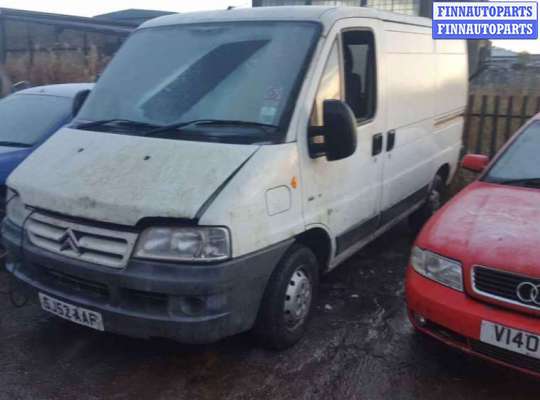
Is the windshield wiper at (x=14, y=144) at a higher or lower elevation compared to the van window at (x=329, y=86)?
lower

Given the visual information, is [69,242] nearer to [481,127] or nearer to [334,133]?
[334,133]

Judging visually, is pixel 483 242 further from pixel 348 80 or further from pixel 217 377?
pixel 217 377

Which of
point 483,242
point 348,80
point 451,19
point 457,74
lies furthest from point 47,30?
point 483,242

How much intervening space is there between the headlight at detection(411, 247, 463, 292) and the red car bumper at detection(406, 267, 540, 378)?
0.12 feet

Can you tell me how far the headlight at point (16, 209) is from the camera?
3.62 m

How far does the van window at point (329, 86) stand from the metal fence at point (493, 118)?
492cm

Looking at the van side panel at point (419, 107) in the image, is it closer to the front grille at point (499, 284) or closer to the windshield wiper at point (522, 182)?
the windshield wiper at point (522, 182)

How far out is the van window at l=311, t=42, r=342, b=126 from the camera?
368cm

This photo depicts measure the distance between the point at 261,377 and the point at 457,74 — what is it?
464 centimetres

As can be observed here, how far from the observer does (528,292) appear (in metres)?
2.96

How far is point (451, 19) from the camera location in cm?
1014

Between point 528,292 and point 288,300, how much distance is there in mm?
1428

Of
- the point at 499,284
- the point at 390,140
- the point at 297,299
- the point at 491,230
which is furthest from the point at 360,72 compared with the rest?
the point at 499,284

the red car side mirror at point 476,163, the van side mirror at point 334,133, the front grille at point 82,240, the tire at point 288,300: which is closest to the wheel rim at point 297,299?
the tire at point 288,300
